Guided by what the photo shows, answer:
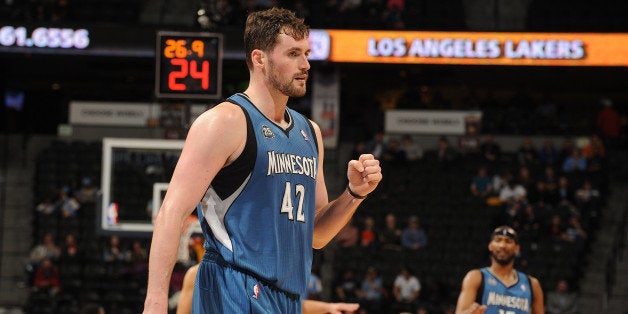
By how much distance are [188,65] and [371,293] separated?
24.2 ft

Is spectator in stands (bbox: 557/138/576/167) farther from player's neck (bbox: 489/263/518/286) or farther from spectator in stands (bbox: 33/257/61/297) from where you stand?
player's neck (bbox: 489/263/518/286)

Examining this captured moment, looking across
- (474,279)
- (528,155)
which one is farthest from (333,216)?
(528,155)

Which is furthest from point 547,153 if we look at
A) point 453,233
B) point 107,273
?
point 107,273

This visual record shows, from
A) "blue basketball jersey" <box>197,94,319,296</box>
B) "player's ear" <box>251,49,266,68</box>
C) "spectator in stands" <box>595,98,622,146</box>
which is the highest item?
"spectator in stands" <box>595,98,622,146</box>

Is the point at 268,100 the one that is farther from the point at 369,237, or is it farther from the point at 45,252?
the point at 45,252

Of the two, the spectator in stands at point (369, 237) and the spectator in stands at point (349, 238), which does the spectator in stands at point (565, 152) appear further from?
the spectator in stands at point (349, 238)

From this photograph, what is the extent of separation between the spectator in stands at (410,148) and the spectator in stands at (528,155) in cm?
223

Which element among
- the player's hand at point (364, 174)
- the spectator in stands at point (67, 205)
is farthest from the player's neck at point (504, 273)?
the spectator in stands at point (67, 205)

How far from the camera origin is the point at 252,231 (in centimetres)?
391

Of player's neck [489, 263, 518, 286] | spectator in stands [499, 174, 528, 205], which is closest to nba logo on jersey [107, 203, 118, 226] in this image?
player's neck [489, 263, 518, 286]

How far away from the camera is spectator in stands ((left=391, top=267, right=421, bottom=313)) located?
56.0 feet

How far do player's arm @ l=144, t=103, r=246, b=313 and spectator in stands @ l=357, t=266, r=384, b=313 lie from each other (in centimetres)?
1322

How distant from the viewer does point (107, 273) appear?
59.2 ft

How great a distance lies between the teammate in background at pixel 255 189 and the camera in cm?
378
